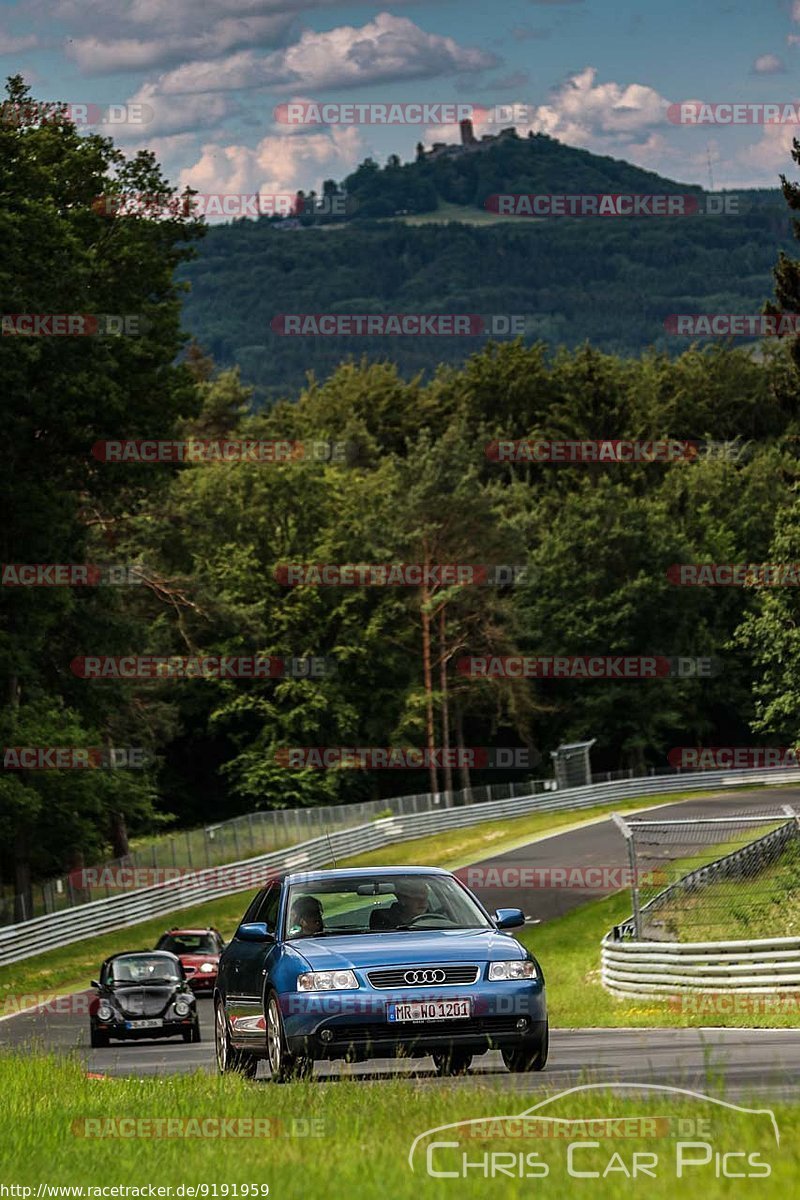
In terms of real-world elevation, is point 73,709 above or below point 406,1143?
below

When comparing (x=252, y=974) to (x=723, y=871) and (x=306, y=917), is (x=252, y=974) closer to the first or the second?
(x=306, y=917)

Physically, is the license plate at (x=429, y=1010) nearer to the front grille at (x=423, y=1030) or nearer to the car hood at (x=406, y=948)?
the front grille at (x=423, y=1030)

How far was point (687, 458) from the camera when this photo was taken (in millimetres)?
111500

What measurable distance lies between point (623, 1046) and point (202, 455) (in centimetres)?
8312

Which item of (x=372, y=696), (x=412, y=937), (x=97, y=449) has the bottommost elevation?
(x=372, y=696)

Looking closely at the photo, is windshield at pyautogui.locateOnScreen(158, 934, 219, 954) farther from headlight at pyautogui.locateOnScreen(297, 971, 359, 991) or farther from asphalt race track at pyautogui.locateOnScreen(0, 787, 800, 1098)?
headlight at pyautogui.locateOnScreen(297, 971, 359, 991)

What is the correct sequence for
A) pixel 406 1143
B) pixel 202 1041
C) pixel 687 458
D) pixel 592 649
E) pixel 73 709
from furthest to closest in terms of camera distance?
1. pixel 687 458
2. pixel 592 649
3. pixel 73 709
4. pixel 202 1041
5. pixel 406 1143

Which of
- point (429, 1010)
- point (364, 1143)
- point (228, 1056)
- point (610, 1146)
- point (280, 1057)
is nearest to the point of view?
point (610, 1146)

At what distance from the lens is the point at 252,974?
1428 centimetres

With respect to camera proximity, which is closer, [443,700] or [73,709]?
[73,709]

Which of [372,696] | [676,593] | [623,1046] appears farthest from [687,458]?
[623,1046]

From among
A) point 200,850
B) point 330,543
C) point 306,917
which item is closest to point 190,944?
point 200,850

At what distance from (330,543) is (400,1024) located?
8008 centimetres

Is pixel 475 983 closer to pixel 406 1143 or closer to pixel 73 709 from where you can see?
pixel 406 1143
